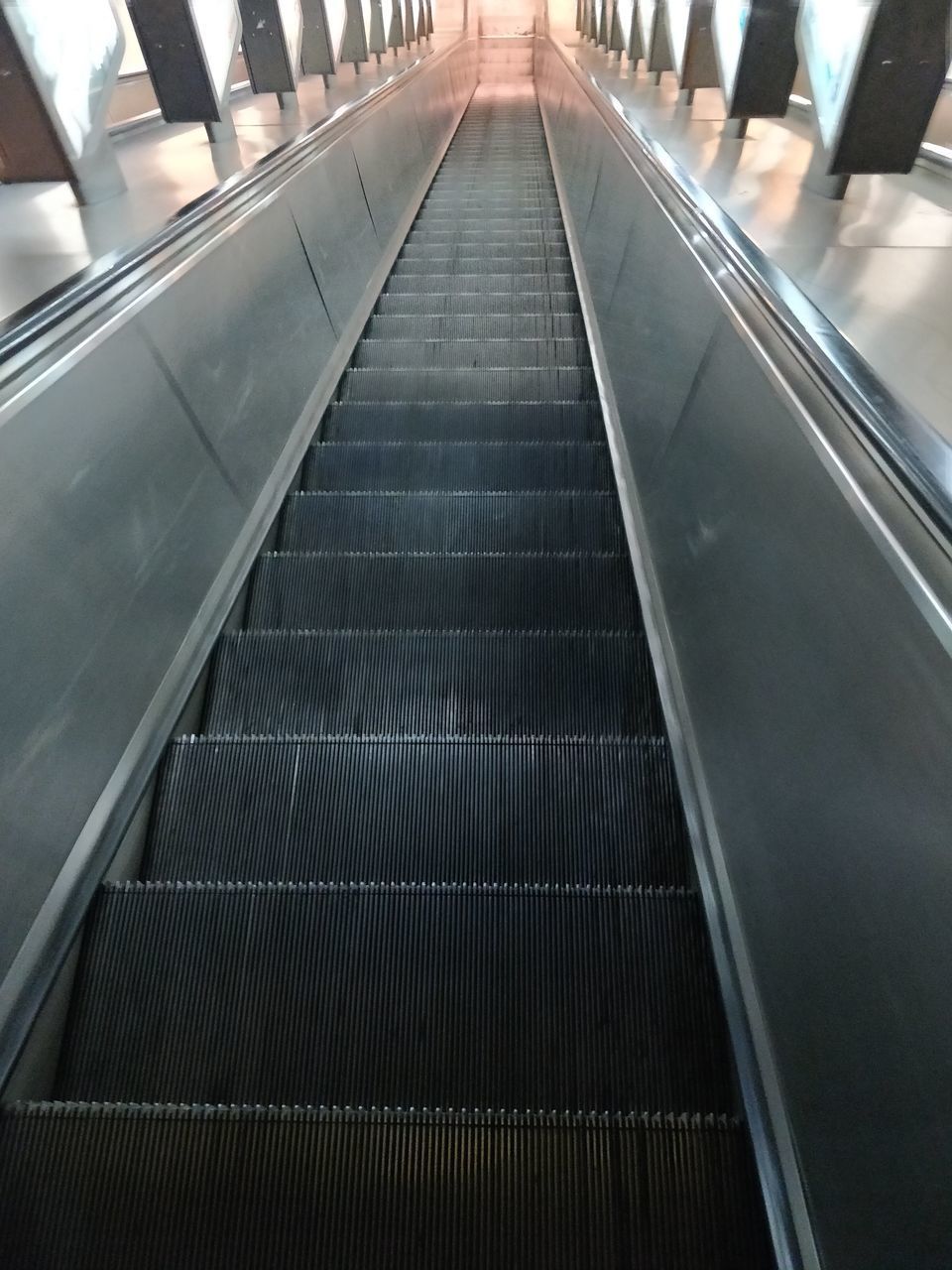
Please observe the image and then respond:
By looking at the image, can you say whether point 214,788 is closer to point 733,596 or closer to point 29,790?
point 29,790

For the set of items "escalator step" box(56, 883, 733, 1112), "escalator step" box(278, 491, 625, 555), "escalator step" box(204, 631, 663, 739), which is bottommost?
"escalator step" box(278, 491, 625, 555)

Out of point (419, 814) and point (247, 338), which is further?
point (247, 338)

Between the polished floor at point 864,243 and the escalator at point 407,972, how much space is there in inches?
39.5

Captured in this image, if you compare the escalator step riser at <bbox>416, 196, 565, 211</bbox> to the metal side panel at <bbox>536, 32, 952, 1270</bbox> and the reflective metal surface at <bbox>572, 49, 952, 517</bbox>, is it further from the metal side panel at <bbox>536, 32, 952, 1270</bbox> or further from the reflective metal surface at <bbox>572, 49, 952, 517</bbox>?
the metal side panel at <bbox>536, 32, 952, 1270</bbox>

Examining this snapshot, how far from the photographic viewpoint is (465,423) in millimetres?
3787

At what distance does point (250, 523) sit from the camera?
283cm

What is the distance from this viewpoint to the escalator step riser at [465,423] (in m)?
3.73

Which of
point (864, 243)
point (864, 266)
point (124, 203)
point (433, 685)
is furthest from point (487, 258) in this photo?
point (433, 685)

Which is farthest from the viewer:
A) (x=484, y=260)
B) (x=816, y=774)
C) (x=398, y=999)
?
(x=484, y=260)

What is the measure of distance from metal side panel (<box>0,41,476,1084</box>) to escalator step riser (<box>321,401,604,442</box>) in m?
0.34

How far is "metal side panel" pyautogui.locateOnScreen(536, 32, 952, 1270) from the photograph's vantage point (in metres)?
0.89

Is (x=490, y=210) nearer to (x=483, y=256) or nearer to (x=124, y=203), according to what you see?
(x=483, y=256)

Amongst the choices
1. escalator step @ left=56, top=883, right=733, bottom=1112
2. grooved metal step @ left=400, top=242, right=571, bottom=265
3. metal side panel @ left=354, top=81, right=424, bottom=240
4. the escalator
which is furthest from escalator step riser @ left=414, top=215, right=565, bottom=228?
escalator step @ left=56, top=883, right=733, bottom=1112

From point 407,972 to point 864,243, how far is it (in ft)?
9.35
